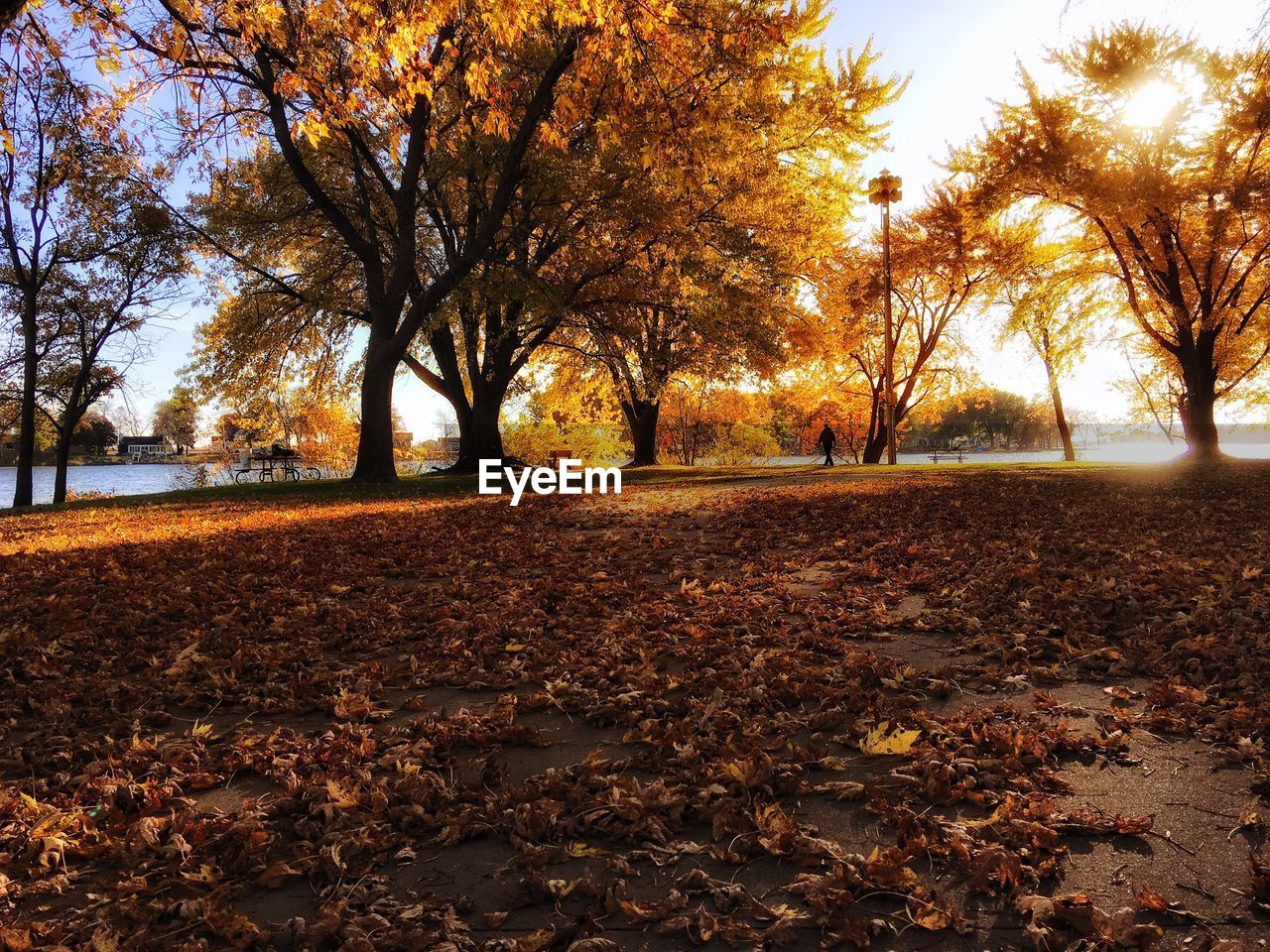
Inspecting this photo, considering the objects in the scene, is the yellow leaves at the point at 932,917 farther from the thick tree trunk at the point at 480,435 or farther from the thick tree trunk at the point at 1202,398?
the thick tree trunk at the point at 1202,398

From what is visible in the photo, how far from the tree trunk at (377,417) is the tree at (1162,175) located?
17213 mm

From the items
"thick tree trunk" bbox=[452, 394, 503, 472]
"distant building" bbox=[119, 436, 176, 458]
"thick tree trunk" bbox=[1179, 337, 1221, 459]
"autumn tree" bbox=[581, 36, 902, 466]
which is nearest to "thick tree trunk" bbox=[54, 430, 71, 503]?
"thick tree trunk" bbox=[452, 394, 503, 472]

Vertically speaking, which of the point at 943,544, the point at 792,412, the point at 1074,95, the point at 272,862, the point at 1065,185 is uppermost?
the point at 1074,95

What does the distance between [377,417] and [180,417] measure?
20632mm

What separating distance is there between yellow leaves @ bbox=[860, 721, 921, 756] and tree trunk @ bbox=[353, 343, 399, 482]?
14155mm

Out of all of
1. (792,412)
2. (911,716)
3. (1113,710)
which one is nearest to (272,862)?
(911,716)

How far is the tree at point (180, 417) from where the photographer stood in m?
20.0

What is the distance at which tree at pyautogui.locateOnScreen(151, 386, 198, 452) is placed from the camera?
20.0 metres

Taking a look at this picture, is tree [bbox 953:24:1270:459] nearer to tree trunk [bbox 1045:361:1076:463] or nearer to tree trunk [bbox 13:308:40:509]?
tree trunk [bbox 1045:361:1076:463]

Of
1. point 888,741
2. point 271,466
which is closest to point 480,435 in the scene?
point 271,466

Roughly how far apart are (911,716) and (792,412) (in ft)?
154

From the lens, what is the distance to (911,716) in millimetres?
3162

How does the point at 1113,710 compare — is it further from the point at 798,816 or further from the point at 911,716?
the point at 798,816

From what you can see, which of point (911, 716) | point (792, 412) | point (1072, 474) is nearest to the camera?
point (911, 716)
